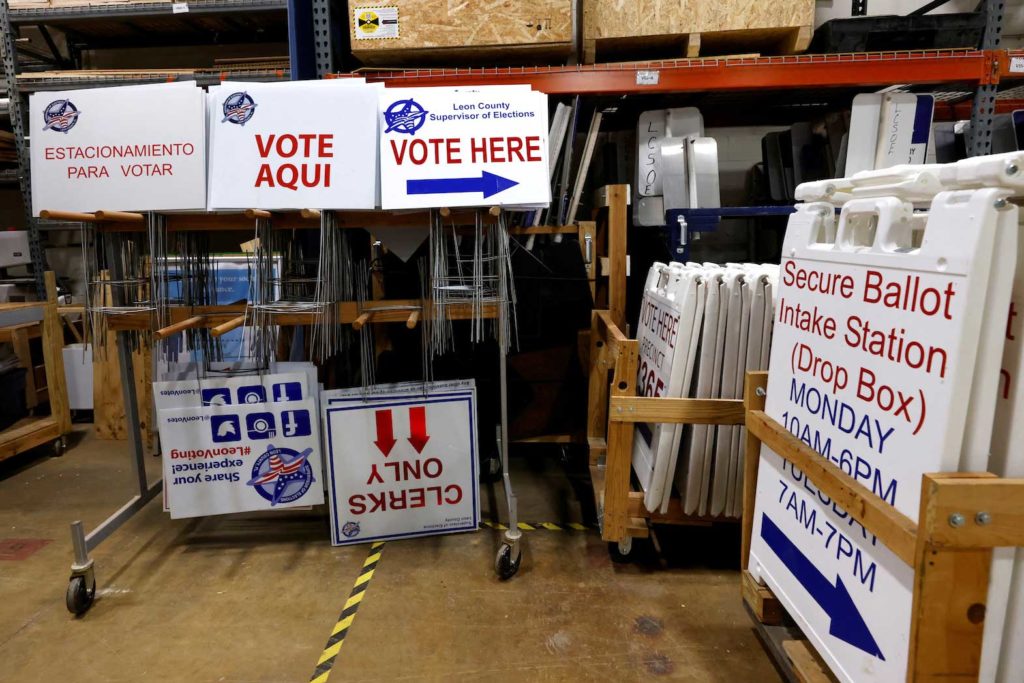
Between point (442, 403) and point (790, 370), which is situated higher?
point (790, 370)

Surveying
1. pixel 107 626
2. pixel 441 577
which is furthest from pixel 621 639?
pixel 107 626

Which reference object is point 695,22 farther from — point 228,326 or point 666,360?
point 228,326

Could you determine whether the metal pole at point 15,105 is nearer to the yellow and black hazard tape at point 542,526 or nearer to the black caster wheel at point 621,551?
the yellow and black hazard tape at point 542,526

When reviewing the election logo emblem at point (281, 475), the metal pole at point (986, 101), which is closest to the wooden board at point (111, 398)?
the election logo emblem at point (281, 475)

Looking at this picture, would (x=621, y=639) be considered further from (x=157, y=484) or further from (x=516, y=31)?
(x=516, y=31)

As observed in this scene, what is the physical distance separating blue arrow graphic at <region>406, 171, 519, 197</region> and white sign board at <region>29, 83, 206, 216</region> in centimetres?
73

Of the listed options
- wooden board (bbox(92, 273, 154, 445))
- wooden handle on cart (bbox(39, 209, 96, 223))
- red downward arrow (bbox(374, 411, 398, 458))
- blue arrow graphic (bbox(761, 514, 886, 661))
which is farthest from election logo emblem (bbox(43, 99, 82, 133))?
blue arrow graphic (bbox(761, 514, 886, 661))

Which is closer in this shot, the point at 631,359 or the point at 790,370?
the point at 790,370

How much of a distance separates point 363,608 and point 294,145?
157cm

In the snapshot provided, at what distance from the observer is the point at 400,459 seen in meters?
2.23

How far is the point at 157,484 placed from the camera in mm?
2436

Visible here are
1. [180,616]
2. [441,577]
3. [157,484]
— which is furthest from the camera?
[157,484]

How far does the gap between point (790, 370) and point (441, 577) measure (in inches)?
54.6

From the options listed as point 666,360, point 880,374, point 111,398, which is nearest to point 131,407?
point 111,398
